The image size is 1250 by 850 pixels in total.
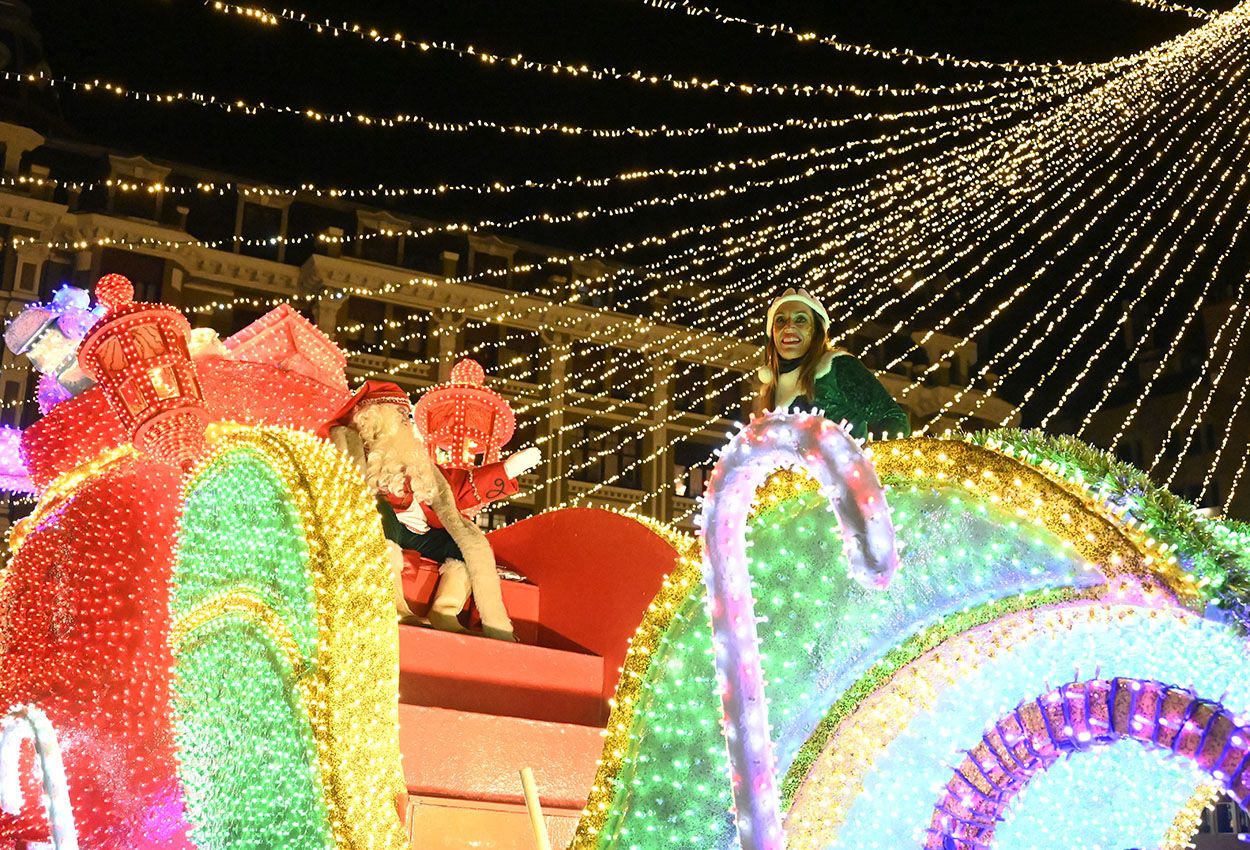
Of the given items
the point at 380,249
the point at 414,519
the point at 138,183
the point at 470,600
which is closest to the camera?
the point at 470,600

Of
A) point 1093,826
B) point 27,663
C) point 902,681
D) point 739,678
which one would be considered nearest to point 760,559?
point 902,681

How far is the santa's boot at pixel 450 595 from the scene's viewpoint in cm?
480

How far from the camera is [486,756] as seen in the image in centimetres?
411

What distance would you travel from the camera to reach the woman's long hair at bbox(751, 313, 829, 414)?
3.79 m

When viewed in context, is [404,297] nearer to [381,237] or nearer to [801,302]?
[381,237]

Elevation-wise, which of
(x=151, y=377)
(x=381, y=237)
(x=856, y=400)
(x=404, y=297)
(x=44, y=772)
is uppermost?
(x=381, y=237)

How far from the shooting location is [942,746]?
295 centimetres

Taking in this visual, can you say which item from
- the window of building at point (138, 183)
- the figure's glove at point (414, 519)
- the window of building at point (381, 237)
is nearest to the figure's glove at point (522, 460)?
the figure's glove at point (414, 519)

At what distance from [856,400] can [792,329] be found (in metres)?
0.36

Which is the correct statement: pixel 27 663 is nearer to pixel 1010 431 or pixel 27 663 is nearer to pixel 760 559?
pixel 760 559

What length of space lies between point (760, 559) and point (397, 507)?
8.17ft

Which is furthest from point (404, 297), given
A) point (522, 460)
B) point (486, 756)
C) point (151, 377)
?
point (486, 756)

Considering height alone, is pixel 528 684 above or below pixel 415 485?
below

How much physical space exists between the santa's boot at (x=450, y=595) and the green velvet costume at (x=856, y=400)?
186 centimetres
